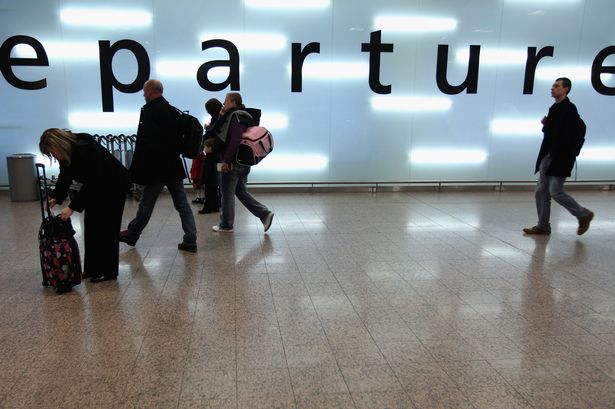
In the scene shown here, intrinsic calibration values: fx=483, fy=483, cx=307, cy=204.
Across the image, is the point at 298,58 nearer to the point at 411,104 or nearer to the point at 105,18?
the point at 411,104

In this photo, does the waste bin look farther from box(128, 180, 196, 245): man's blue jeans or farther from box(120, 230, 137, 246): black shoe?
box(128, 180, 196, 245): man's blue jeans

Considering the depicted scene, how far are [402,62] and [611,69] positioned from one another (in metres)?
4.24

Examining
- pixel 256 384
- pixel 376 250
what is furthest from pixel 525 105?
pixel 256 384

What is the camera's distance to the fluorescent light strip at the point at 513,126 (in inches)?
375

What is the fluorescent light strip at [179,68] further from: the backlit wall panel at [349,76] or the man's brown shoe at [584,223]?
the man's brown shoe at [584,223]

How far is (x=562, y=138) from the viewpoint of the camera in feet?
18.2

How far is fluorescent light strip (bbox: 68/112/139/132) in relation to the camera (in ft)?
28.0

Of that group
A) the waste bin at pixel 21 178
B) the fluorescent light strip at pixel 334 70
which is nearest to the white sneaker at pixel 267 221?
the fluorescent light strip at pixel 334 70

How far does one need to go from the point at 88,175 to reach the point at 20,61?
18.8ft

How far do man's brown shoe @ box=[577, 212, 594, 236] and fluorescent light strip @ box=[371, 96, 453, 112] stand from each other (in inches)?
159

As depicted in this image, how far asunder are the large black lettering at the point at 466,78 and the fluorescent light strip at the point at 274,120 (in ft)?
9.96

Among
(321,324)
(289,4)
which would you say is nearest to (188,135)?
(321,324)

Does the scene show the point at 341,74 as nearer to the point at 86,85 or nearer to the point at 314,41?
the point at 314,41

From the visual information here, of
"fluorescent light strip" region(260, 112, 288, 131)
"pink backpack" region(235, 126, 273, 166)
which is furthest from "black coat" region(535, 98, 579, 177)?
"fluorescent light strip" region(260, 112, 288, 131)
